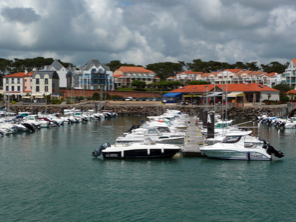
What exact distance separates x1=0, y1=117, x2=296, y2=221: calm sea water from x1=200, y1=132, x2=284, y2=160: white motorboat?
72 centimetres

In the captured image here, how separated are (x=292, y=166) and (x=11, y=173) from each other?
80.4ft

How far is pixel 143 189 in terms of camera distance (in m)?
25.9

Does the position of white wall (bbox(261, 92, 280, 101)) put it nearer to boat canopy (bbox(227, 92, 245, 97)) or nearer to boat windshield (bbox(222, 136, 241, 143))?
boat canopy (bbox(227, 92, 245, 97))

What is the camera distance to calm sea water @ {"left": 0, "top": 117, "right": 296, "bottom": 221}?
2147cm

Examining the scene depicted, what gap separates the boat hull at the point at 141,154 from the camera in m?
34.2

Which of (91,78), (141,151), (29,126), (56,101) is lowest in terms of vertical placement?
(141,151)

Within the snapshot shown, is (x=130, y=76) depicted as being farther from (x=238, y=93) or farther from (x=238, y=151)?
(x=238, y=151)

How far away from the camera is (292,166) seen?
107 ft

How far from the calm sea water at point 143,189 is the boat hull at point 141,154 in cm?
57

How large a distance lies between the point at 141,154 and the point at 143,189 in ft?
28.0

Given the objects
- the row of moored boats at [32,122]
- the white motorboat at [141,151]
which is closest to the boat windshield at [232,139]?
the white motorboat at [141,151]

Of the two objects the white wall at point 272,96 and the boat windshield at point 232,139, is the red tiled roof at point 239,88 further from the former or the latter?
the boat windshield at point 232,139

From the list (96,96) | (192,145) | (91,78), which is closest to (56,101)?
(96,96)

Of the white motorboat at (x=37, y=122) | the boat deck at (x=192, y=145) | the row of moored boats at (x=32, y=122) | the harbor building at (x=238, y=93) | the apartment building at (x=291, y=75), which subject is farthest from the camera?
the apartment building at (x=291, y=75)
